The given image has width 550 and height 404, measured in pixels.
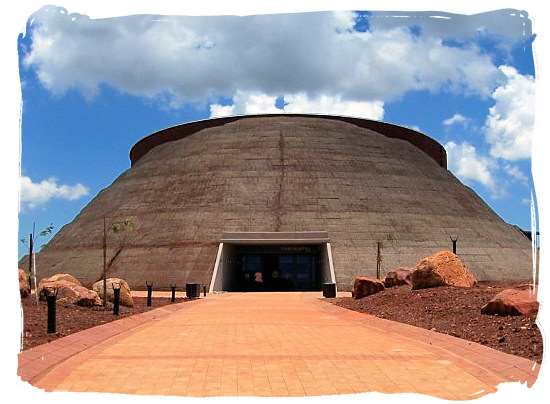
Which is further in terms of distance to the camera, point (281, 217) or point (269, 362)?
point (281, 217)

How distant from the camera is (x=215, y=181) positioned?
163 feet

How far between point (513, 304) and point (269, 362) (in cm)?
672

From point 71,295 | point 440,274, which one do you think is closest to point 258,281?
point 440,274

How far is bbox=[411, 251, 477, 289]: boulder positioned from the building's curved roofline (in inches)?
1494

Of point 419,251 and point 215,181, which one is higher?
point 215,181

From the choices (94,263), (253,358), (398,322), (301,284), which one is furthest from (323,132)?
(253,358)

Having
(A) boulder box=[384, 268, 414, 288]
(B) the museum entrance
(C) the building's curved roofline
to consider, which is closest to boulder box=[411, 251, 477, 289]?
(A) boulder box=[384, 268, 414, 288]

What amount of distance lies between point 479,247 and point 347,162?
44.0 ft

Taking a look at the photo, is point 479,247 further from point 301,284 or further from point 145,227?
point 145,227

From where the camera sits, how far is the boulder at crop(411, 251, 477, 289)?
22.2 metres

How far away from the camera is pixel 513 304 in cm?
1355

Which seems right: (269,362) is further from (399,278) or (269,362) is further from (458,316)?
(399,278)

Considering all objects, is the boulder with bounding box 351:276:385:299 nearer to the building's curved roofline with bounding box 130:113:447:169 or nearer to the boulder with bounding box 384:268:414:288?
the boulder with bounding box 384:268:414:288

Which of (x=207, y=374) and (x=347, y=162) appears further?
(x=347, y=162)
